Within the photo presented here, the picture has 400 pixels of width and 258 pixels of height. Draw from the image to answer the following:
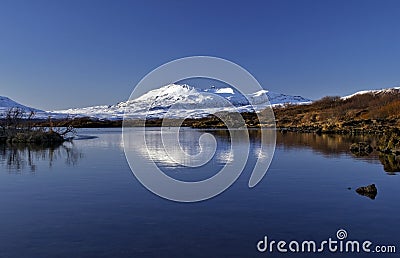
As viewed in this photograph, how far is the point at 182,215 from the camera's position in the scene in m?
8.11

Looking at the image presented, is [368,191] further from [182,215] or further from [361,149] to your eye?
[361,149]

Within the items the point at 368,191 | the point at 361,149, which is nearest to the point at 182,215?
the point at 368,191

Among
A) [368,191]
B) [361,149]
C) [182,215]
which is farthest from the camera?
[361,149]

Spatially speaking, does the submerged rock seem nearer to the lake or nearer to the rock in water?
the lake

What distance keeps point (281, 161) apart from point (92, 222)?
37.5ft

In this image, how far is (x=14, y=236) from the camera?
6.58 meters

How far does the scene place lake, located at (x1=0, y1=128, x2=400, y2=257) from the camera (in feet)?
20.2

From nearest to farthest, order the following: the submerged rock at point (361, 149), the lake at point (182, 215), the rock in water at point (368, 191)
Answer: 1. the lake at point (182, 215)
2. the rock in water at point (368, 191)
3. the submerged rock at point (361, 149)

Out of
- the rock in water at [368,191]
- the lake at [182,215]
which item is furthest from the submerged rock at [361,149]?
the rock in water at [368,191]

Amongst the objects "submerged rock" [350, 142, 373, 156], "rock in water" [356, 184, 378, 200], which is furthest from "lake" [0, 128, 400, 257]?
"submerged rock" [350, 142, 373, 156]

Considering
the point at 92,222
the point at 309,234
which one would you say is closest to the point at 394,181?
the point at 309,234

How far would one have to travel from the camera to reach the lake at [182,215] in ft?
20.2

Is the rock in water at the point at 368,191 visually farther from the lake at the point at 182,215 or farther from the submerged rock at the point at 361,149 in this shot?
the submerged rock at the point at 361,149

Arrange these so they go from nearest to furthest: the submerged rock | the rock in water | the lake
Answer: the lake, the rock in water, the submerged rock
